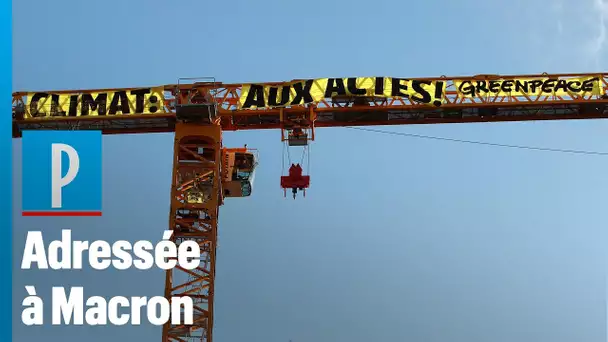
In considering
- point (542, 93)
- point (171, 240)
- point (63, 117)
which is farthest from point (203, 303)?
point (542, 93)

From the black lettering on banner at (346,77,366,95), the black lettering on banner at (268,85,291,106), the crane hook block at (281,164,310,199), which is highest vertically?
the black lettering on banner at (346,77,366,95)

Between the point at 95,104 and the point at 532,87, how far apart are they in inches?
748

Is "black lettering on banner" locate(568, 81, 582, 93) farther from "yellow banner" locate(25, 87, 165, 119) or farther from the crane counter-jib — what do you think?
"yellow banner" locate(25, 87, 165, 119)

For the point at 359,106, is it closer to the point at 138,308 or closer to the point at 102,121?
the point at 102,121

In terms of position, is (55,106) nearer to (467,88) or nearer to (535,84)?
(467,88)

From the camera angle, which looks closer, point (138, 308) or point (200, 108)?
point (138, 308)

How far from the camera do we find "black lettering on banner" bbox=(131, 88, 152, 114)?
45594 millimetres

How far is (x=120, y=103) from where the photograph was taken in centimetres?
4572

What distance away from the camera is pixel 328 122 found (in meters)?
45.7

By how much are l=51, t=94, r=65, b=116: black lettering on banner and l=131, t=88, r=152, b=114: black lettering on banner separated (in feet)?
10.9

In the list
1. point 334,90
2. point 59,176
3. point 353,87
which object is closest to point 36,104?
point 59,176

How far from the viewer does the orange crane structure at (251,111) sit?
44.7 metres

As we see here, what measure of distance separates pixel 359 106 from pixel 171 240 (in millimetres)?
9951

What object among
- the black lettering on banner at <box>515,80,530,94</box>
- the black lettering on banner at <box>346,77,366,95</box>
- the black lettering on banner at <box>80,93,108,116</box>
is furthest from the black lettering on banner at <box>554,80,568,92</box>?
the black lettering on banner at <box>80,93,108,116</box>
